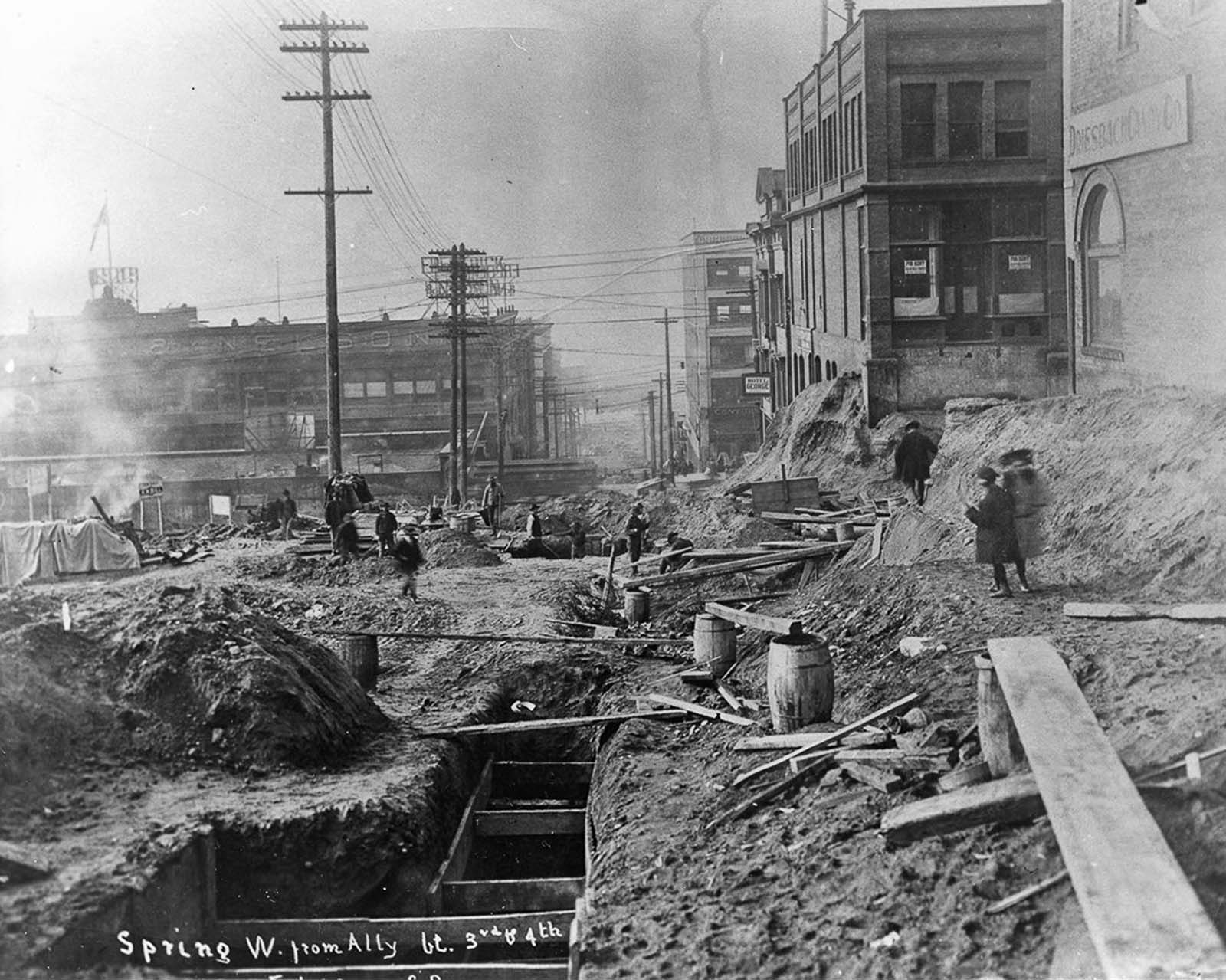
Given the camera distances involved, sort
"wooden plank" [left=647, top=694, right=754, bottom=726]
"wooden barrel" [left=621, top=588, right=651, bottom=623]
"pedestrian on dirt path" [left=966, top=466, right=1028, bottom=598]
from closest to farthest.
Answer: "wooden plank" [left=647, top=694, right=754, bottom=726] < "pedestrian on dirt path" [left=966, top=466, right=1028, bottom=598] < "wooden barrel" [left=621, top=588, right=651, bottom=623]

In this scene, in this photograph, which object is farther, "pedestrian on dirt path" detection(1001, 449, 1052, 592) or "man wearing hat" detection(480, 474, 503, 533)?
"man wearing hat" detection(480, 474, 503, 533)

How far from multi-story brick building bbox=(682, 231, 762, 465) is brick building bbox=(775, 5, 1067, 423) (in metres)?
36.9

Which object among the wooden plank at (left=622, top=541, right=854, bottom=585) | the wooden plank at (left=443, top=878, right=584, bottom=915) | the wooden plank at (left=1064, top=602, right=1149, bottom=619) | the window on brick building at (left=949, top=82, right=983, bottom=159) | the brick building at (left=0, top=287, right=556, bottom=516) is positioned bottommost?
the wooden plank at (left=443, top=878, right=584, bottom=915)

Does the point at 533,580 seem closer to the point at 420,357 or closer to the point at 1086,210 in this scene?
the point at 1086,210

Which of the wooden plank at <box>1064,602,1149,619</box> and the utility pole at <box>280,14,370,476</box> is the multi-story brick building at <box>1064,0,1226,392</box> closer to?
the wooden plank at <box>1064,602,1149,619</box>

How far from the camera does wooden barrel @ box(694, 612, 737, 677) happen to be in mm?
13305

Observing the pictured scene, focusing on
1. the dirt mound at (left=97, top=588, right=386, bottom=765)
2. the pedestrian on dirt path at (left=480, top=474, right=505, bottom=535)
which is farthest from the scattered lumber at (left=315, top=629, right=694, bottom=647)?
the pedestrian on dirt path at (left=480, top=474, right=505, bottom=535)

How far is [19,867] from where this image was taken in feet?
25.7

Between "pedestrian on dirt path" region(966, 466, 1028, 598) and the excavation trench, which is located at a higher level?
"pedestrian on dirt path" region(966, 466, 1028, 598)

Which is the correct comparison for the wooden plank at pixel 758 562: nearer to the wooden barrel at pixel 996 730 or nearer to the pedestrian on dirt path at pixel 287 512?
the wooden barrel at pixel 996 730

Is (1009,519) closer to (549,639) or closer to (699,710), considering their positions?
(699,710)

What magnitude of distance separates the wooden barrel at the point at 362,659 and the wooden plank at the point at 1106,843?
27.1ft

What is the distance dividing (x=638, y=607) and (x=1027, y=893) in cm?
1144

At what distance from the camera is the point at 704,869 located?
8.15 metres
